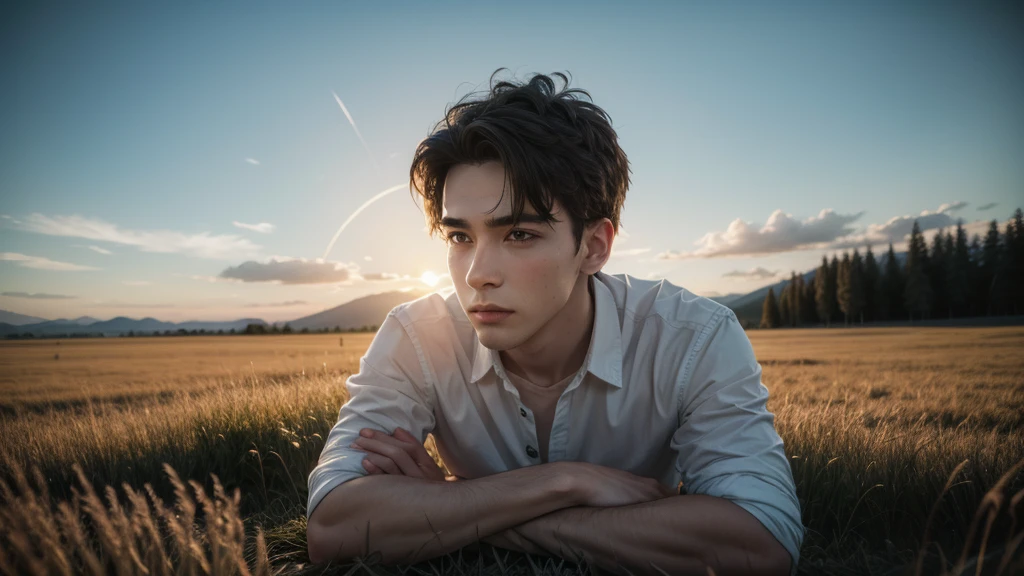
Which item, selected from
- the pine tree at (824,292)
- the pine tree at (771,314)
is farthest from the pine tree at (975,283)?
the pine tree at (771,314)

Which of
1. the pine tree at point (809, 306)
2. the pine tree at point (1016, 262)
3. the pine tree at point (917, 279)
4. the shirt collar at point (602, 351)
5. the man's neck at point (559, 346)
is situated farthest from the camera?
the pine tree at point (809, 306)

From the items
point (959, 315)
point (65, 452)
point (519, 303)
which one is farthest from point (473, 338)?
point (959, 315)

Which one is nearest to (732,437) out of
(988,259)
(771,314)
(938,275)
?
(988,259)

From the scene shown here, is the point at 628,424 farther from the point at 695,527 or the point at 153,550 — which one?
the point at 153,550

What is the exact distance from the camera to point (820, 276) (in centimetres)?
6619

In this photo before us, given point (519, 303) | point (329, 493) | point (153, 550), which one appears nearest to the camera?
point (153, 550)

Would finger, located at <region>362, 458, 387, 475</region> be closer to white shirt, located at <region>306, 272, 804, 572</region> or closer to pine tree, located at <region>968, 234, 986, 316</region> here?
white shirt, located at <region>306, 272, 804, 572</region>

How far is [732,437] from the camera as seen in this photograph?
8.22 ft

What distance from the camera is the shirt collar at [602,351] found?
9.55 ft

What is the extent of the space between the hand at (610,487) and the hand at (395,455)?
747 millimetres

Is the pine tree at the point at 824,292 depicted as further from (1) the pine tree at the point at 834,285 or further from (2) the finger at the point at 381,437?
(2) the finger at the point at 381,437

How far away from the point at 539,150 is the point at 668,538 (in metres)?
2.12

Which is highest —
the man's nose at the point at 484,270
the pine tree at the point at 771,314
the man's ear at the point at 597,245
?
the man's ear at the point at 597,245

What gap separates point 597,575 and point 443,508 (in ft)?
2.46
